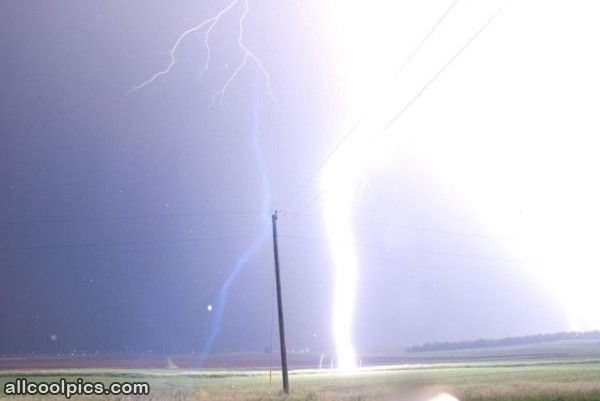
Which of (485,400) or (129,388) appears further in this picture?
(129,388)

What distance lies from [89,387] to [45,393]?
2.07 metres

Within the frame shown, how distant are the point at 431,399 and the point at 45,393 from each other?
19.0m

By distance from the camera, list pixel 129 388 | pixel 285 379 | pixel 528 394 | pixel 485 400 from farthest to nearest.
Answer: pixel 285 379, pixel 129 388, pixel 528 394, pixel 485 400

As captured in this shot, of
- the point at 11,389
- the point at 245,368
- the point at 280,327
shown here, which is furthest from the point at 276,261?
the point at 245,368

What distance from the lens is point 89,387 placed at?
26.4 m

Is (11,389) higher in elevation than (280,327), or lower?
lower

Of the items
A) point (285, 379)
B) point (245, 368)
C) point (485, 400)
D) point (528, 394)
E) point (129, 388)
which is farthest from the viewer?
point (245, 368)

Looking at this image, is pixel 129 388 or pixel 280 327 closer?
pixel 129 388

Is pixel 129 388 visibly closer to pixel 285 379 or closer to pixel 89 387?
pixel 89 387

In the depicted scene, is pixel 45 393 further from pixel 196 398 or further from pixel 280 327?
pixel 280 327

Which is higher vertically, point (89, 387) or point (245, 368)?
point (89, 387)

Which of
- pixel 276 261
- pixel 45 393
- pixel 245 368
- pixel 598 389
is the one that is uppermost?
pixel 276 261

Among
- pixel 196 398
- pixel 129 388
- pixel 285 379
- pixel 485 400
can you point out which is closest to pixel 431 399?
pixel 485 400

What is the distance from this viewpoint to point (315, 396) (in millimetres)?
25797
